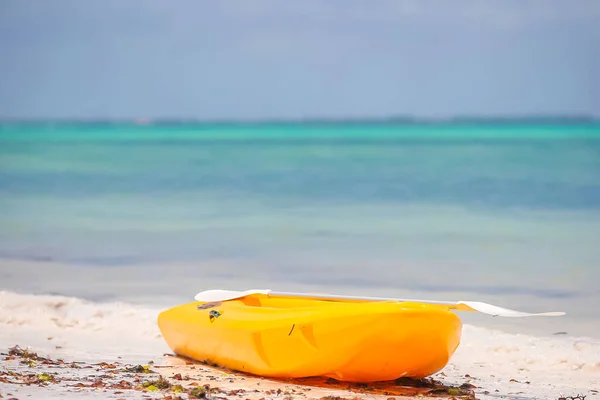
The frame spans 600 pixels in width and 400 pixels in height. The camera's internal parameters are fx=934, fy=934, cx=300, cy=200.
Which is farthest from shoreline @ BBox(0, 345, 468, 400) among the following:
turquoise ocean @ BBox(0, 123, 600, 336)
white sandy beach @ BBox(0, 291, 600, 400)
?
turquoise ocean @ BBox(0, 123, 600, 336)

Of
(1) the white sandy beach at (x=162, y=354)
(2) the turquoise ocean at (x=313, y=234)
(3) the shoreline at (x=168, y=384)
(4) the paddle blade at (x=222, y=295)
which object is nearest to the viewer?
(3) the shoreline at (x=168, y=384)

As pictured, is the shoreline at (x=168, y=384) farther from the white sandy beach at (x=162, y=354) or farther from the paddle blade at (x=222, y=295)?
the paddle blade at (x=222, y=295)

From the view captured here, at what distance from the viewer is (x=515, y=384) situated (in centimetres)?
549

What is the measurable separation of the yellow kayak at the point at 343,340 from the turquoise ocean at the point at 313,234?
2536 millimetres

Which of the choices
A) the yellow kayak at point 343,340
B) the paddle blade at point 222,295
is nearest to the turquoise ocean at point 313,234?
the paddle blade at point 222,295

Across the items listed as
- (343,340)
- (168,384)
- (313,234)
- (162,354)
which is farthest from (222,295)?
(313,234)

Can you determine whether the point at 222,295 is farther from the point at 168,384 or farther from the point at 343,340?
the point at 343,340

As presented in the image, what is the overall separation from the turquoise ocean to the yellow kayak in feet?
8.32

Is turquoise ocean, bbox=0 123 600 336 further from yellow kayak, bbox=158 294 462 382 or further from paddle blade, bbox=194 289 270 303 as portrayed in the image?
yellow kayak, bbox=158 294 462 382

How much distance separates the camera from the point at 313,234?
13234 millimetres

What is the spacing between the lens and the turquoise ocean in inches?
362

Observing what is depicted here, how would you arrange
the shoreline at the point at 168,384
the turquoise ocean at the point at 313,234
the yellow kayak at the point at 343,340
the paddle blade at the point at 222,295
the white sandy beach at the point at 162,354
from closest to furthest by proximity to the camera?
the shoreline at the point at 168,384 → the yellow kayak at the point at 343,340 → the white sandy beach at the point at 162,354 → the paddle blade at the point at 222,295 → the turquoise ocean at the point at 313,234

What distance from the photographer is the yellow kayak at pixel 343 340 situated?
478 cm

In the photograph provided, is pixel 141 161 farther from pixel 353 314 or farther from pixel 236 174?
pixel 353 314
